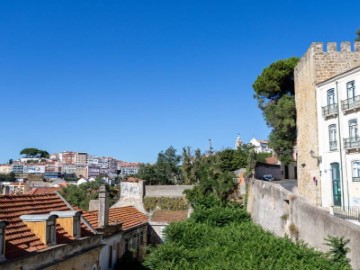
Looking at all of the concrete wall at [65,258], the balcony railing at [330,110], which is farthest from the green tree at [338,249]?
the balcony railing at [330,110]

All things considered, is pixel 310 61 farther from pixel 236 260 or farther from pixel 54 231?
pixel 54 231

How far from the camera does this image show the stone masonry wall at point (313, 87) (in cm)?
2778

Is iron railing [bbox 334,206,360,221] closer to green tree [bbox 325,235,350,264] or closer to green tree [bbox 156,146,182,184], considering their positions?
green tree [bbox 325,235,350,264]

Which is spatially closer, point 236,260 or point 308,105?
point 236,260

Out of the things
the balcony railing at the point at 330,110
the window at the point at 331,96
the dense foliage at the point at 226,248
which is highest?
the window at the point at 331,96

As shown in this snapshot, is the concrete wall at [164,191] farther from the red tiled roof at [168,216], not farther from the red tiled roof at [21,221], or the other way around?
the red tiled roof at [21,221]

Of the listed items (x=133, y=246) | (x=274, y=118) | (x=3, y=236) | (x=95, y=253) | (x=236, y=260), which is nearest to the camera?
(x=3, y=236)

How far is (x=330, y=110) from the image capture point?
26.4 m

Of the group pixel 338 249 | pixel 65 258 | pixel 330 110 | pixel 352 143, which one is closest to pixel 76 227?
pixel 65 258

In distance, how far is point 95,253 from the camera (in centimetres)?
1700

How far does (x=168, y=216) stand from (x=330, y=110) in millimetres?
14973

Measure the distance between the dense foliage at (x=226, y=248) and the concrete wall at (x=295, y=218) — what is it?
64cm

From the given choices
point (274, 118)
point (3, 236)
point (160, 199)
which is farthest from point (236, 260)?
point (274, 118)

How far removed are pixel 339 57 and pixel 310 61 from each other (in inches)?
76.2
